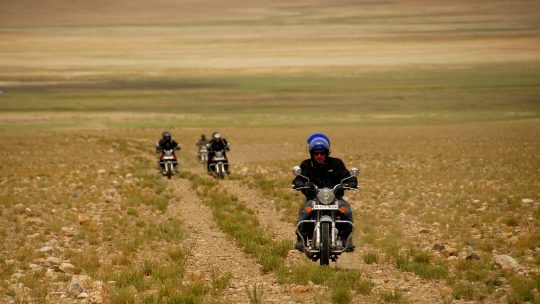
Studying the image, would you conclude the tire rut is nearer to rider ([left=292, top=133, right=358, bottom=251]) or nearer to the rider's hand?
rider ([left=292, top=133, right=358, bottom=251])

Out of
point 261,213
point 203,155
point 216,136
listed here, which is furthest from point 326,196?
point 203,155

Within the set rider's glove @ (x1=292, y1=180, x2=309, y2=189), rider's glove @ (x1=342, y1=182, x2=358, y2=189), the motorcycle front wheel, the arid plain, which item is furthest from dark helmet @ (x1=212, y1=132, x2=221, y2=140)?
the motorcycle front wheel

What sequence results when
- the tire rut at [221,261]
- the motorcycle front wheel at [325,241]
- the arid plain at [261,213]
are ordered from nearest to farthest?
the tire rut at [221,261] < the arid plain at [261,213] < the motorcycle front wheel at [325,241]

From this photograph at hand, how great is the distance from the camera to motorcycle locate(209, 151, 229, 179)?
31844 millimetres

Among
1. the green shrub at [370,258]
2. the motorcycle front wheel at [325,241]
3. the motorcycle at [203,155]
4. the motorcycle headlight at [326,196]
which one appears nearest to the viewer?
the motorcycle front wheel at [325,241]

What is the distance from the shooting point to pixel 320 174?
45.7 feet

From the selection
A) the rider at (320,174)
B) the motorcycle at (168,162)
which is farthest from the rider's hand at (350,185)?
the motorcycle at (168,162)

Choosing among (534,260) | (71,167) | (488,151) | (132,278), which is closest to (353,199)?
(534,260)

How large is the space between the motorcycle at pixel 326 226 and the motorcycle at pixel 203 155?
26179 millimetres

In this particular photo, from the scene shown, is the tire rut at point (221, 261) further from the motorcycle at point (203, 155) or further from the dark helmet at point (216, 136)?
the motorcycle at point (203, 155)

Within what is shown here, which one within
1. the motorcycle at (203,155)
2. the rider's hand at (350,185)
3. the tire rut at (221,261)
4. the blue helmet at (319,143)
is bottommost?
the tire rut at (221,261)

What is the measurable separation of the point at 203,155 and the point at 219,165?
9092 mm

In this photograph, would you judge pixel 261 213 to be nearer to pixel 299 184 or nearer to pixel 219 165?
pixel 299 184

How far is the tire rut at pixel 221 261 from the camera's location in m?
12.0
